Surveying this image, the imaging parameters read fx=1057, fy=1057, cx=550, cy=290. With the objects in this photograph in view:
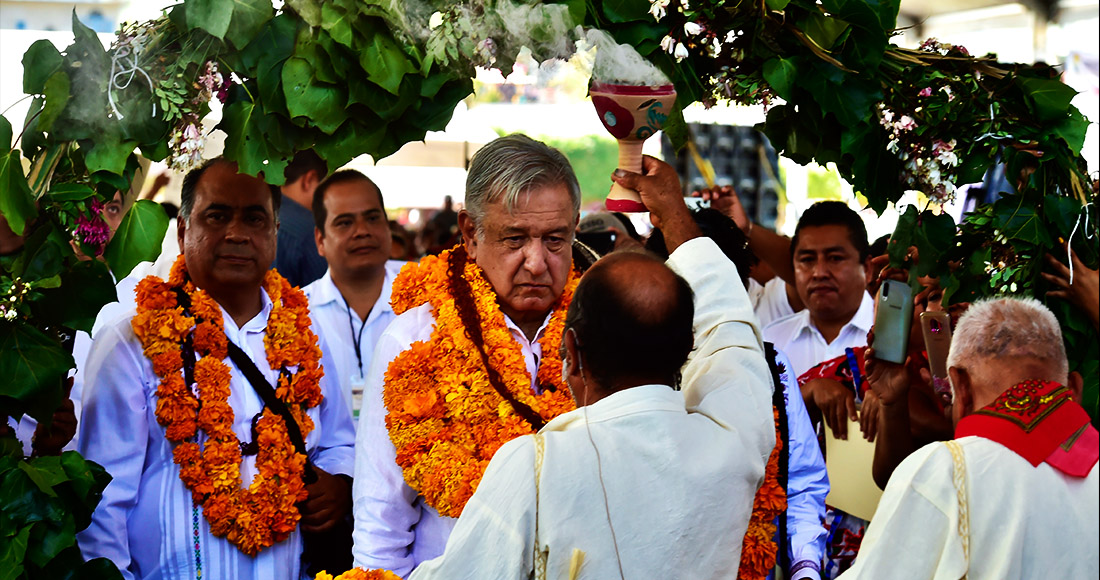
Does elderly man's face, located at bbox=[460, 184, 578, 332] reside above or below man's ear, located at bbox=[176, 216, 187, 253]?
below

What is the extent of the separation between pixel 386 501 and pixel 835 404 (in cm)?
187

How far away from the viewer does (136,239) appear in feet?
8.71

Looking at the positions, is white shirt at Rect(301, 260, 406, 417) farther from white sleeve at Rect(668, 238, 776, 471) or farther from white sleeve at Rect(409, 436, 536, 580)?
white sleeve at Rect(409, 436, 536, 580)

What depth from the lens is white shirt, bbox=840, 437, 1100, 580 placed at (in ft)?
8.75

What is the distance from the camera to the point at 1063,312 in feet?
10.6

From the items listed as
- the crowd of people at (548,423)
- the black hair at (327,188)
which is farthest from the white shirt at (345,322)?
the crowd of people at (548,423)

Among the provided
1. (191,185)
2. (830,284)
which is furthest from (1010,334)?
(191,185)

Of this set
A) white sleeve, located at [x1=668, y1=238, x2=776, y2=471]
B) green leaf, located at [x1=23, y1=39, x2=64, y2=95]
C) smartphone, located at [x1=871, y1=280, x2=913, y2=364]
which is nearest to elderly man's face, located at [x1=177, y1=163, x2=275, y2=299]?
green leaf, located at [x1=23, y1=39, x2=64, y2=95]

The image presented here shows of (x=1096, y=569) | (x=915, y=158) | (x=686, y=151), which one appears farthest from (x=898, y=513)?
(x=686, y=151)

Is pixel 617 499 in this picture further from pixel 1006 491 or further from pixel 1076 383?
pixel 1076 383

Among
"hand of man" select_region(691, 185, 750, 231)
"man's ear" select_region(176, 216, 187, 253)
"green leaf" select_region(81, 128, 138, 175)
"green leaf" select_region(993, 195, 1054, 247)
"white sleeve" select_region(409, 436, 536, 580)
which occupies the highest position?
"hand of man" select_region(691, 185, 750, 231)

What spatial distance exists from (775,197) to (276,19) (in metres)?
8.01

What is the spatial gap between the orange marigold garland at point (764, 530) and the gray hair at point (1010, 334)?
0.58 m

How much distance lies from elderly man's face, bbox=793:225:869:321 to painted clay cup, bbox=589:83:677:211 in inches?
81.1
